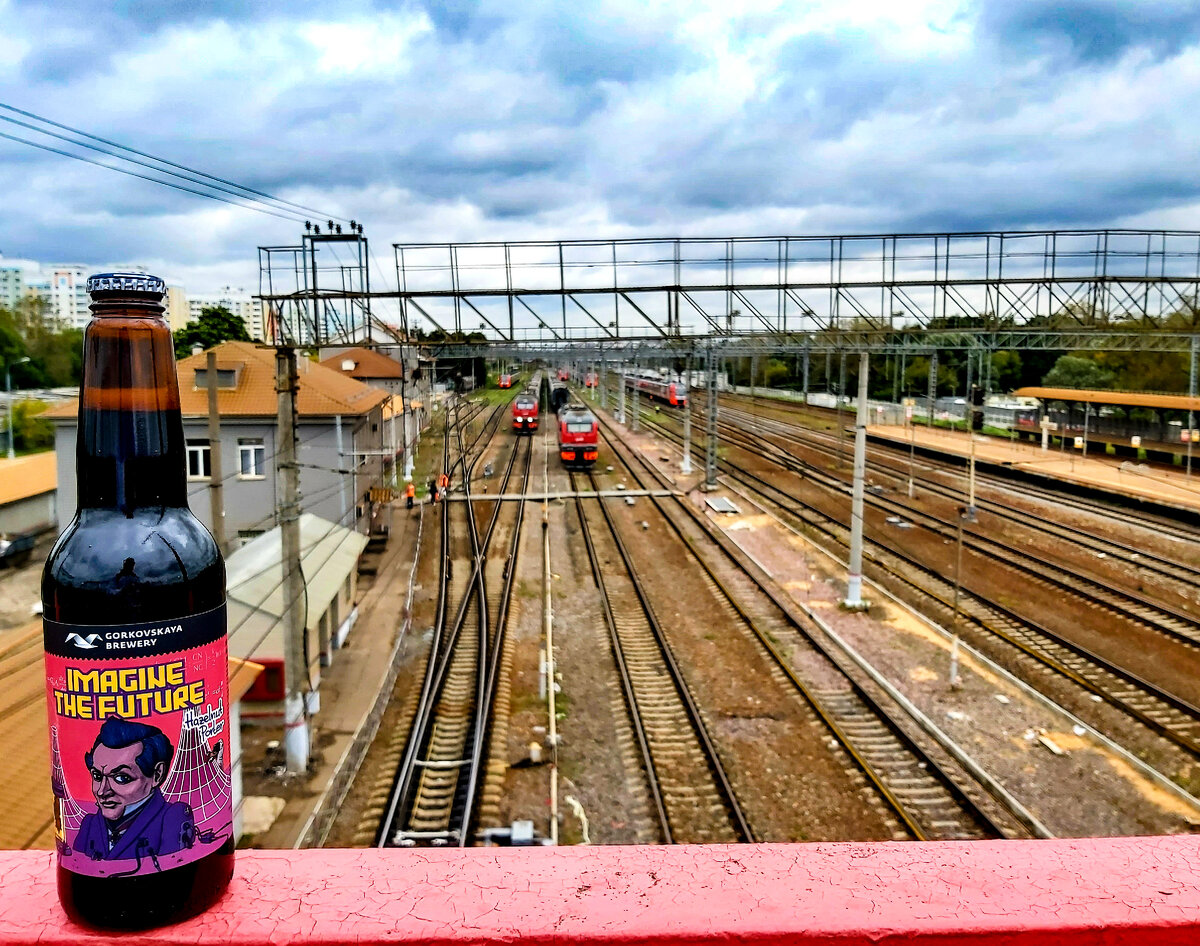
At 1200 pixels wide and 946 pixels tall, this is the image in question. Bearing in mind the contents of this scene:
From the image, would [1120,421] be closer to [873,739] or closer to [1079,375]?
[1079,375]

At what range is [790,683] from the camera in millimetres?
13188

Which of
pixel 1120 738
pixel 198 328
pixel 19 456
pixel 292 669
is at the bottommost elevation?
pixel 1120 738

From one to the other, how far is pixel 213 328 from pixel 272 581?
38382mm

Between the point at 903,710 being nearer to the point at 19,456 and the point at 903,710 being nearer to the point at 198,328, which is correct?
the point at 19,456

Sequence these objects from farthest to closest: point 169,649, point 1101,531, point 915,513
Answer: point 915,513
point 1101,531
point 169,649

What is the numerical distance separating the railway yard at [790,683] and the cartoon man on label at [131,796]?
810 centimetres

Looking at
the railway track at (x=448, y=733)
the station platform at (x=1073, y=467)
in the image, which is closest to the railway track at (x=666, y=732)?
the railway track at (x=448, y=733)

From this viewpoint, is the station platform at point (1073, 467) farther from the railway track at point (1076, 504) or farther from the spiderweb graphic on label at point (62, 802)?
the spiderweb graphic on label at point (62, 802)

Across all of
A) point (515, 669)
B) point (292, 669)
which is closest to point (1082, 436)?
point (515, 669)

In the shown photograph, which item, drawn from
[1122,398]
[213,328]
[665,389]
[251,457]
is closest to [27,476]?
[251,457]

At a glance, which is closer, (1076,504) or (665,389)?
(1076,504)

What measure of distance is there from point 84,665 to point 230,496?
20.3 meters

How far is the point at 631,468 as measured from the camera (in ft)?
117

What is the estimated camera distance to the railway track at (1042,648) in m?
12.0
